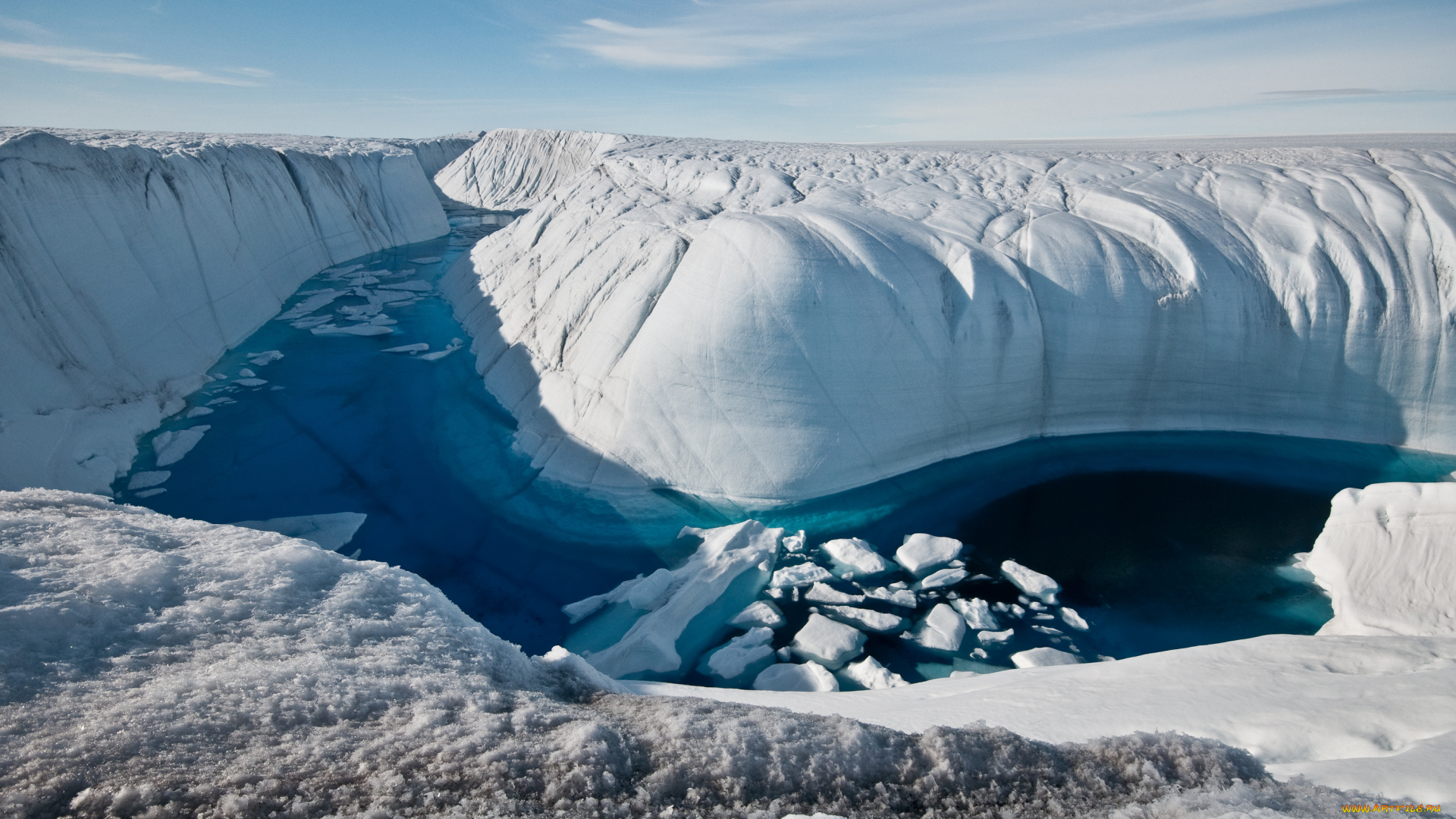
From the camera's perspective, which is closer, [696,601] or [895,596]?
[696,601]

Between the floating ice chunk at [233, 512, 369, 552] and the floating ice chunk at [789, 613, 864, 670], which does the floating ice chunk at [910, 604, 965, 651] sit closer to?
the floating ice chunk at [789, 613, 864, 670]

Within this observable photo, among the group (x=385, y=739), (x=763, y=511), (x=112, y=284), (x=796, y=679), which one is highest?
(x=112, y=284)

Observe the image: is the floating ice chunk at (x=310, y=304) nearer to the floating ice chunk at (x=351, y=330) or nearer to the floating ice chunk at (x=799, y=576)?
the floating ice chunk at (x=351, y=330)

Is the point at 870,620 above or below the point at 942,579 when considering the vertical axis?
below

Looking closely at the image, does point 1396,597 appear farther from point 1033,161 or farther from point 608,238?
point 608,238

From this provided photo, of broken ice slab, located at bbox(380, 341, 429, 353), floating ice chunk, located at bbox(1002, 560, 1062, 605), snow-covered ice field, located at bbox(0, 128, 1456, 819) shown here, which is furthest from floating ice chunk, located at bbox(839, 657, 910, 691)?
broken ice slab, located at bbox(380, 341, 429, 353)

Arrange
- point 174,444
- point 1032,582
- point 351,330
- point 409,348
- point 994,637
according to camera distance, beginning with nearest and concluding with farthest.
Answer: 1. point 994,637
2. point 1032,582
3. point 174,444
4. point 409,348
5. point 351,330

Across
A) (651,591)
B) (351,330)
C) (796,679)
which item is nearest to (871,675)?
(796,679)

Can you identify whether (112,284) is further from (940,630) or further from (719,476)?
(940,630)
